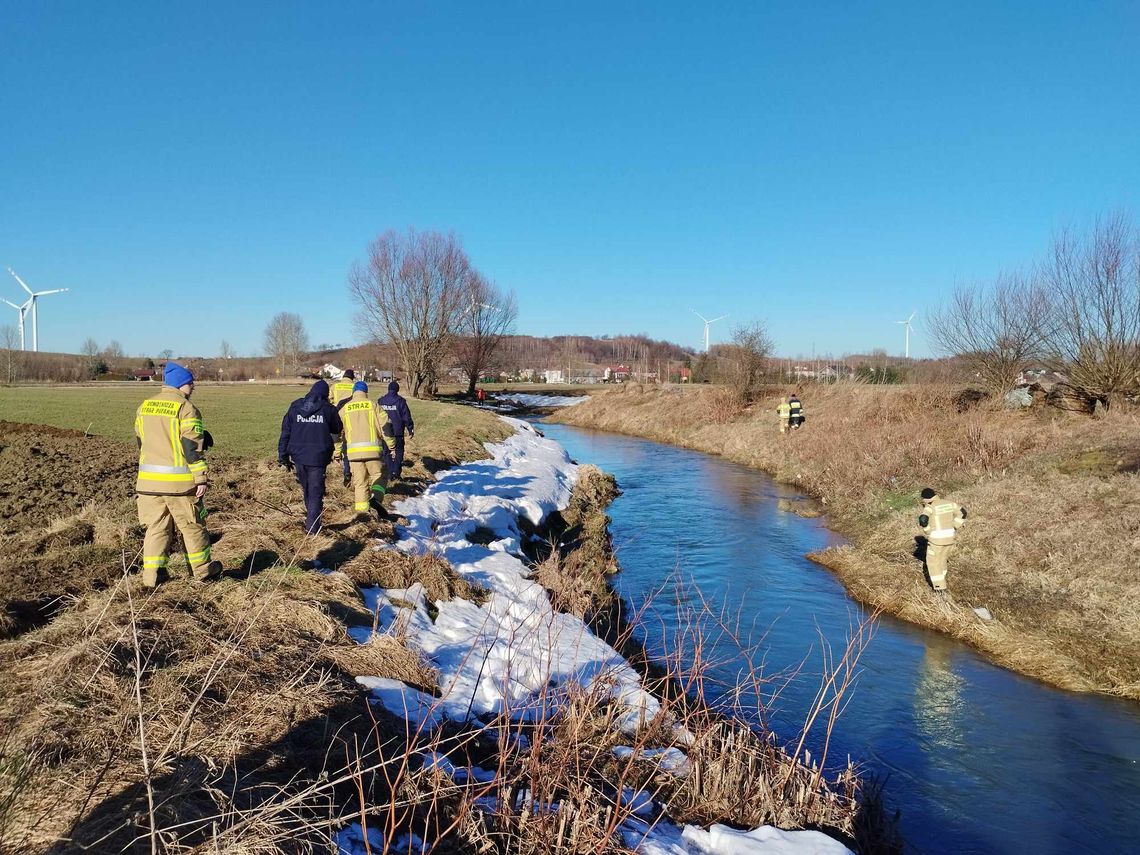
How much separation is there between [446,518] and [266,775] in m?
7.42

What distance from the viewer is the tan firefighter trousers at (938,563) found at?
9922mm

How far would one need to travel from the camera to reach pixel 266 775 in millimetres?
3783

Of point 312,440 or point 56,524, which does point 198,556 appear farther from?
point 56,524

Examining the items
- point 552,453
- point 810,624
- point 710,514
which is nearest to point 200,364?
point 552,453

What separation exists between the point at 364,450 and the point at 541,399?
5158 cm

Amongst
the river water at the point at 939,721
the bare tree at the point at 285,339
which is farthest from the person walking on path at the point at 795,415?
the bare tree at the point at 285,339

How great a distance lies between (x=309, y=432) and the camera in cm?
830

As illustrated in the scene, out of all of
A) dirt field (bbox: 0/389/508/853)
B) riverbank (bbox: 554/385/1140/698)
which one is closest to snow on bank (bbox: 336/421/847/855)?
dirt field (bbox: 0/389/508/853)

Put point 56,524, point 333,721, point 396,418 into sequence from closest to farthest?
point 333,721
point 56,524
point 396,418

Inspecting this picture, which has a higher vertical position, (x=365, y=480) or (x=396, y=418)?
(x=396, y=418)

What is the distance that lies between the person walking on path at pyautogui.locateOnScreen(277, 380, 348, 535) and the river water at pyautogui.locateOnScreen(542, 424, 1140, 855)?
453cm

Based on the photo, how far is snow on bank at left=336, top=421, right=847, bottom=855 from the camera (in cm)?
401

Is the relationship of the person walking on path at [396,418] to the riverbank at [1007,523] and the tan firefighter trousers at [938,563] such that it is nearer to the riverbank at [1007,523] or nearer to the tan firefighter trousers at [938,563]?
the riverbank at [1007,523]

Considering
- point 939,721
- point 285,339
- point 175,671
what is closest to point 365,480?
point 175,671
